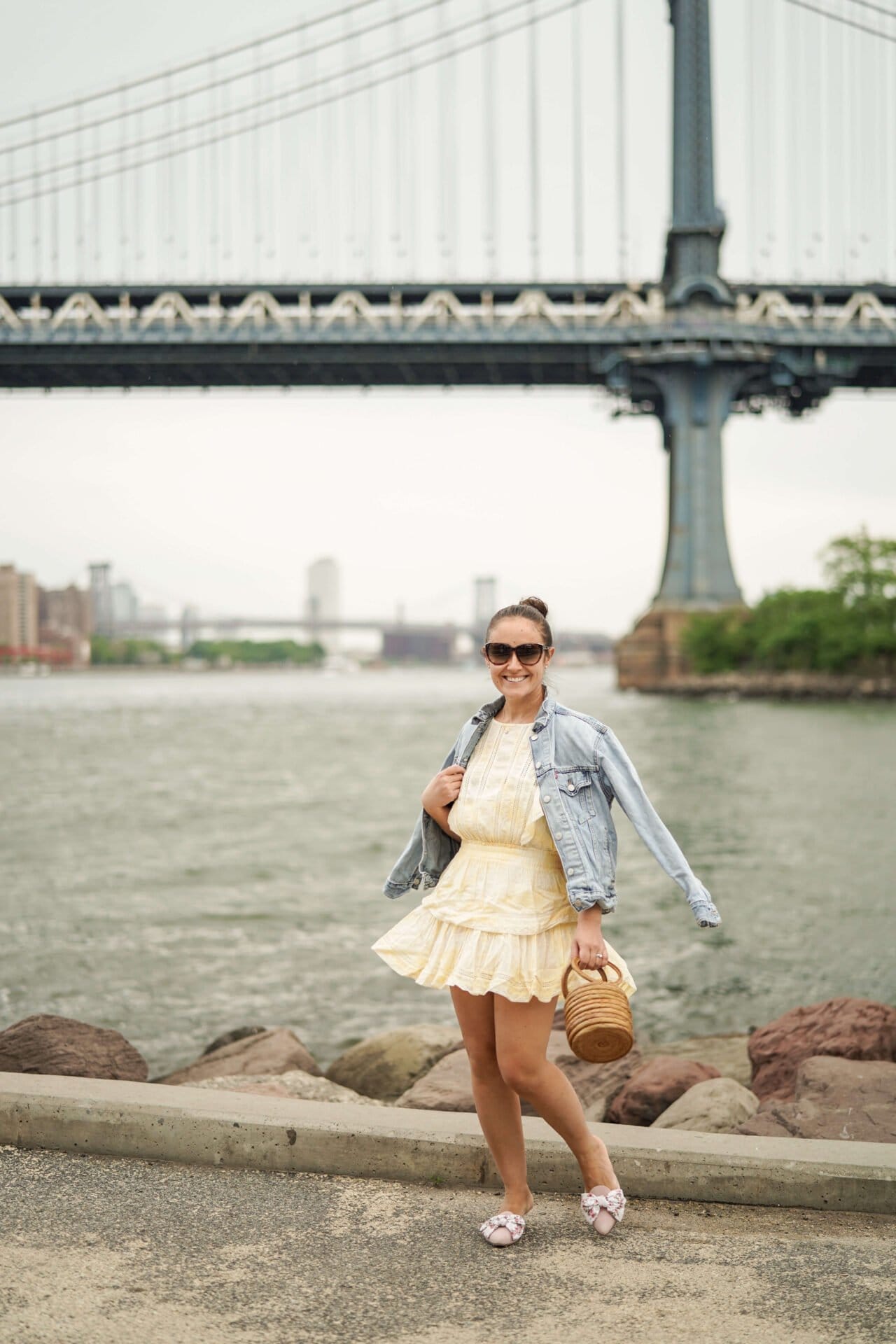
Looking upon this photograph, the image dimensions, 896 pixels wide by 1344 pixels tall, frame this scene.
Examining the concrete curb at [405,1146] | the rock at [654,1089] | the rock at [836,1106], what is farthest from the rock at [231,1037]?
the concrete curb at [405,1146]

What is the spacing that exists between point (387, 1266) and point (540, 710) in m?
1.35

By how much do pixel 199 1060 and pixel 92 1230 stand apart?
339 centimetres

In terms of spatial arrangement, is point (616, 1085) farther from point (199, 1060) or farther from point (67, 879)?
point (67, 879)

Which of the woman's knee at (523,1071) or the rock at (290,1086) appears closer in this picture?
the woman's knee at (523,1071)

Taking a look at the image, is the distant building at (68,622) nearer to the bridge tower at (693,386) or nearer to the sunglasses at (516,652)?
the bridge tower at (693,386)

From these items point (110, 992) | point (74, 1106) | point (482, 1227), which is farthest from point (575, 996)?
point (110, 992)

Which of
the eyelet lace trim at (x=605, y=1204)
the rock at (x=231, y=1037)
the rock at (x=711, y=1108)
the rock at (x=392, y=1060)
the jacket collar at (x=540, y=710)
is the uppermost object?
the jacket collar at (x=540, y=710)

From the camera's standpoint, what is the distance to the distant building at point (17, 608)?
66.1 m

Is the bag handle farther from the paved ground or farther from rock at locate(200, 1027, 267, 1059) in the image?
rock at locate(200, 1027, 267, 1059)

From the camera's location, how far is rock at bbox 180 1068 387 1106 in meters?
5.54

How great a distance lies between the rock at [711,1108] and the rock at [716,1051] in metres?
1.82

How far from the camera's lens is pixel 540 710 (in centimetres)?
364

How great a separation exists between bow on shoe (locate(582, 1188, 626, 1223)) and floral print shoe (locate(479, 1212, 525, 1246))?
0.17m

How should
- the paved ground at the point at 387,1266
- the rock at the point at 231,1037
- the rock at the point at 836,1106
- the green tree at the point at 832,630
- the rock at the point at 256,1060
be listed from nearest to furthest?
1. the paved ground at the point at 387,1266
2. the rock at the point at 836,1106
3. the rock at the point at 256,1060
4. the rock at the point at 231,1037
5. the green tree at the point at 832,630
